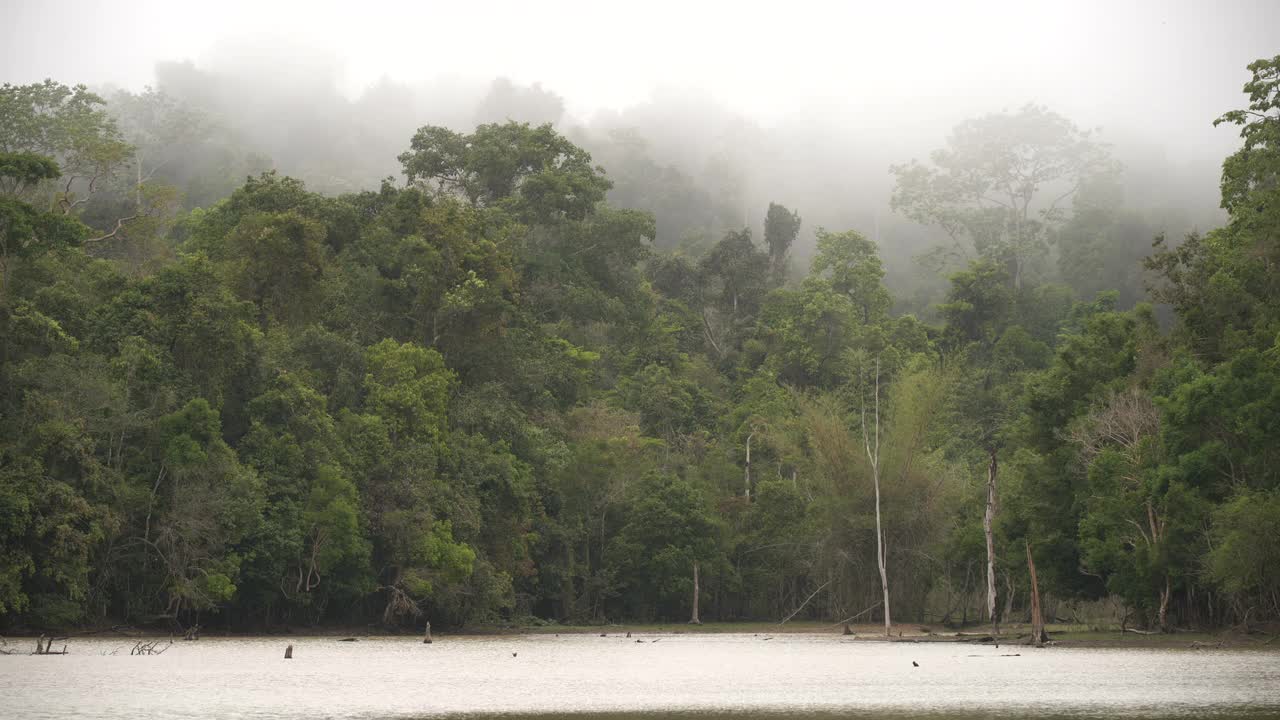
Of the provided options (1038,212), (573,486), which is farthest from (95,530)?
(1038,212)

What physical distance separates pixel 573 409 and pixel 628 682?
37.4 m

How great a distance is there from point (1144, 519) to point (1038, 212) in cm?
5673

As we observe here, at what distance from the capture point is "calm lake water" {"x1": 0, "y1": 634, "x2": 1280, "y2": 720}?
2119 centimetres

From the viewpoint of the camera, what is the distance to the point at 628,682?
27.9 meters

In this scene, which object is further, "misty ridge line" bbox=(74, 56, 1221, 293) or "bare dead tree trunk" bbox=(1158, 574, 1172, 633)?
"misty ridge line" bbox=(74, 56, 1221, 293)

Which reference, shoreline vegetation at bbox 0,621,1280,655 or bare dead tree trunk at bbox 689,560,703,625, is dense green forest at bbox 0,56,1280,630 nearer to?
bare dead tree trunk at bbox 689,560,703,625

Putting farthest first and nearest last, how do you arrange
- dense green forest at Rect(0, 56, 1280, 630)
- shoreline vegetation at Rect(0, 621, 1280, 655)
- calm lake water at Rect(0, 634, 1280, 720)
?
dense green forest at Rect(0, 56, 1280, 630)
shoreline vegetation at Rect(0, 621, 1280, 655)
calm lake water at Rect(0, 634, 1280, 720)

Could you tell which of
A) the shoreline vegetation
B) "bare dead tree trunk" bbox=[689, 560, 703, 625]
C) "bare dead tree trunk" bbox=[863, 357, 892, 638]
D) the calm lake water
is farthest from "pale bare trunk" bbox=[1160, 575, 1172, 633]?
"bare dead tree trunk" bbox=[689, 560, 703, 625]

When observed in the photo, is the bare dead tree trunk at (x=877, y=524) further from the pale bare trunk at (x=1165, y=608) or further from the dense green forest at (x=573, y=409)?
the pale bare trunk at (x=1165, y=608)

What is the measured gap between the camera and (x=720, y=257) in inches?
3172

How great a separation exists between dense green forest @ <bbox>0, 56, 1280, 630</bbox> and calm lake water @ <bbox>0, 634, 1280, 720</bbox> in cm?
517

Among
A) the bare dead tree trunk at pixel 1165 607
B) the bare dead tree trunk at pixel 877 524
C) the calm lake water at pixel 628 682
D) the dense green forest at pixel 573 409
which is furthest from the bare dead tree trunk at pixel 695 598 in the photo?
the bare dead tree trunk at pixel 1165 607

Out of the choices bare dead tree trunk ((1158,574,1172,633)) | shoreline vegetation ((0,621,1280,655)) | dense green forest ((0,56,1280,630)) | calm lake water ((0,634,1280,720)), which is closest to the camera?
calm lake water ((0,634,1280,720))

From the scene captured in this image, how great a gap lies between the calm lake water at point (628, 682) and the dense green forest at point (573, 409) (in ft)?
17.0
